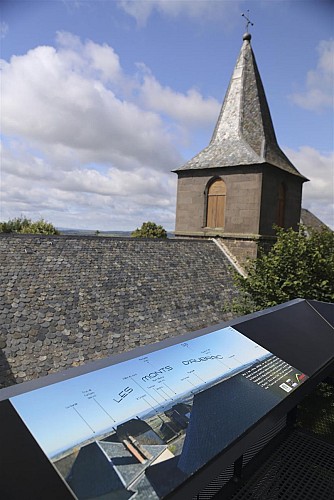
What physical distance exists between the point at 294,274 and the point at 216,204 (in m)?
8.12

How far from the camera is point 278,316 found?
491 centimetres

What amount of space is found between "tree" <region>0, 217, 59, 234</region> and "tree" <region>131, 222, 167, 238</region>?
1094 centimetres

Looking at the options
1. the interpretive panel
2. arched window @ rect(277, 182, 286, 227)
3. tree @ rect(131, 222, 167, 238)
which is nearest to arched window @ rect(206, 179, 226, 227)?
arched window @ rect(277, 182, 286, 227)

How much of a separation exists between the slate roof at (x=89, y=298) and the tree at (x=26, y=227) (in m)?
24.6

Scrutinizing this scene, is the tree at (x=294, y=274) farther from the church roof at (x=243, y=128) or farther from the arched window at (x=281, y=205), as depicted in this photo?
the church roof at (x=243, y=128)

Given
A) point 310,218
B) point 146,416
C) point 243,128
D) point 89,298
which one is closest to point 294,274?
point 89,298

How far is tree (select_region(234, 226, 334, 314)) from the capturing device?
11.7 metres

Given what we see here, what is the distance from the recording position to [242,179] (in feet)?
58.8

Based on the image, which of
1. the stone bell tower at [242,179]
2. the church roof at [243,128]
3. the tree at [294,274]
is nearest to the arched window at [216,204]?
the stone bell tower at [242,179]

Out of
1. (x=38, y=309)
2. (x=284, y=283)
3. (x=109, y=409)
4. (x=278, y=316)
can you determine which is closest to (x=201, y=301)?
(x=284, y=283)

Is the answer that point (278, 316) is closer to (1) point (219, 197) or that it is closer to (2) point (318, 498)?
(2) point (318, 498)

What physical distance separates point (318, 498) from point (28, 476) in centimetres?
303

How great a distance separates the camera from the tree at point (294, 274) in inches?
459

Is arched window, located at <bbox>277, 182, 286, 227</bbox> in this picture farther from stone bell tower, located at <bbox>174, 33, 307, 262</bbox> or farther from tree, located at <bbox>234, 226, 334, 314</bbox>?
tree, located at <bbox>234, 226, 334, 314</bbox>
